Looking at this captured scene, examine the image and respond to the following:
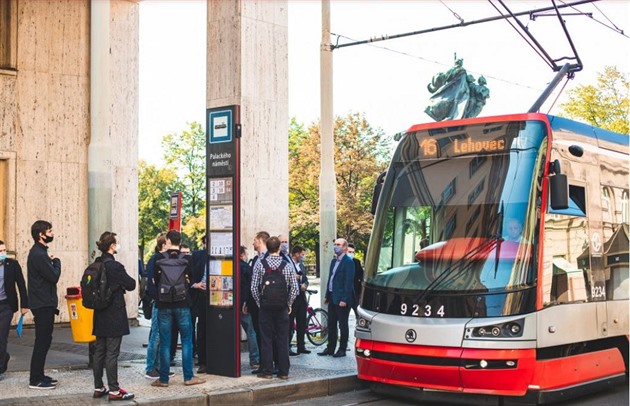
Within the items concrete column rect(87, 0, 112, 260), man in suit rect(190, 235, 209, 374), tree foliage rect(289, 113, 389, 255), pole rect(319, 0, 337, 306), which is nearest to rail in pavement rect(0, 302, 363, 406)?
man in suit rect(190, 235, 209, 374)

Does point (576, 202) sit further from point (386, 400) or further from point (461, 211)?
point (386, 400)

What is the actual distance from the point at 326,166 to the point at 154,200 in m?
50.5

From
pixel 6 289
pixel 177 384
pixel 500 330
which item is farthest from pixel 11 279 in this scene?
pixel 500 330

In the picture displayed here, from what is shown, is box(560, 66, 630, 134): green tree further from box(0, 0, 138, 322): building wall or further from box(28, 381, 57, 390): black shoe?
box(28, 381, 57, 390): black shoe

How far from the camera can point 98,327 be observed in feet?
29.4

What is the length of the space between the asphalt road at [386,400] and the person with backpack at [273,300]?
69cm

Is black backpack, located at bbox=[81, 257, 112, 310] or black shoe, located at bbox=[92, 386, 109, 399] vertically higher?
black backpack, located at bbox=[81, 257, 112, 310]

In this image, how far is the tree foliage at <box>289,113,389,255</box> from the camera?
188ft

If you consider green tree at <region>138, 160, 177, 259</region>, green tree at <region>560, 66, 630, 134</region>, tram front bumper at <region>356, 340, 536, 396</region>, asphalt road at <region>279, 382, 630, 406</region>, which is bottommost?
asphalt road at <region>279, 382, 630, 406</region>

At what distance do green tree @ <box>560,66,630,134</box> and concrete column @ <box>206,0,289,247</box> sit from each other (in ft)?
101

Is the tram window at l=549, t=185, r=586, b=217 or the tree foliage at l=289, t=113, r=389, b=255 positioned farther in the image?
the tree foliage at l=289, t=113, r=389, b=255

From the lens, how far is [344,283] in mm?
12648

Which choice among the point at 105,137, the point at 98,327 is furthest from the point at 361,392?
the point at 105,137

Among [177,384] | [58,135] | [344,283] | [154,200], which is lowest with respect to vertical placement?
[177,384]
